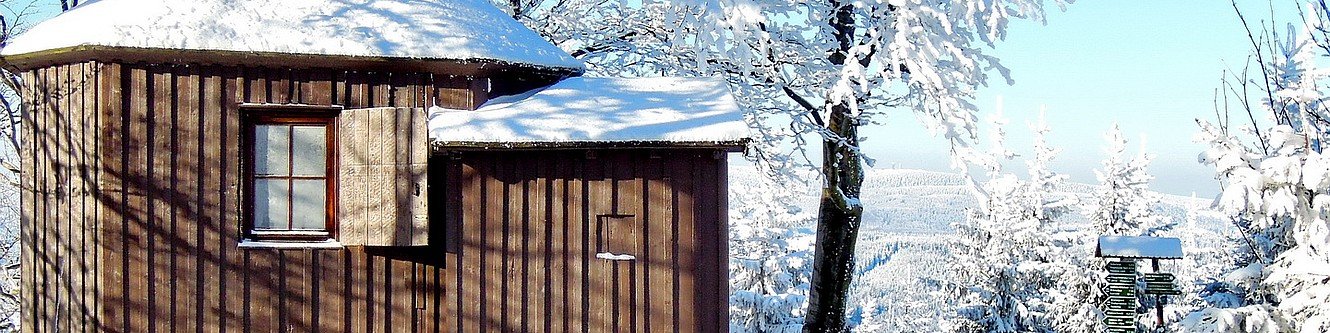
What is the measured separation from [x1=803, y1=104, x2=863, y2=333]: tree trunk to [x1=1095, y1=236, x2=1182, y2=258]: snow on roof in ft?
11.6

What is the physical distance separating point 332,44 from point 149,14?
124 cm

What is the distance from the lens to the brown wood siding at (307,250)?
6.93 m

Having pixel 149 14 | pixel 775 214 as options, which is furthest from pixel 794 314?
pixel 149 14

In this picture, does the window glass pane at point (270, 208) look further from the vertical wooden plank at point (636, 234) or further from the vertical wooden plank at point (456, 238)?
the vertical wooden plank at point (636, 234)

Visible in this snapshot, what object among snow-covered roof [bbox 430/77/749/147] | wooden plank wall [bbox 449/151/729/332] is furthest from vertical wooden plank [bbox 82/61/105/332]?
wooden plank wall [bbox 449/151/729/332]

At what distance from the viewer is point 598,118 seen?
716 centimetres

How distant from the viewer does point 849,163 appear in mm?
11578

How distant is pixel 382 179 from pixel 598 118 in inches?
59.9

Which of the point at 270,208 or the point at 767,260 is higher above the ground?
the point at 270,208

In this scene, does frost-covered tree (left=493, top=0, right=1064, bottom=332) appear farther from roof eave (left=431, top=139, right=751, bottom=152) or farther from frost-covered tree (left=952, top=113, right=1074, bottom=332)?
frost-covered tree (left=952, top=113, right=1074, bottom=332)

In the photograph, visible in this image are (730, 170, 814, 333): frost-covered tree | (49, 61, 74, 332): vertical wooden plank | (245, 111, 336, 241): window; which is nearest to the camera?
(49, 61, 74, 332): vertical wooden plank

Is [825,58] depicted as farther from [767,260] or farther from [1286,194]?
[767,260]

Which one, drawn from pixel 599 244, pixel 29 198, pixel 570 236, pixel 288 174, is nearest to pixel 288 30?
pixel 288 174

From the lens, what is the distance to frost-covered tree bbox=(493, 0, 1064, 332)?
28.6 feet
